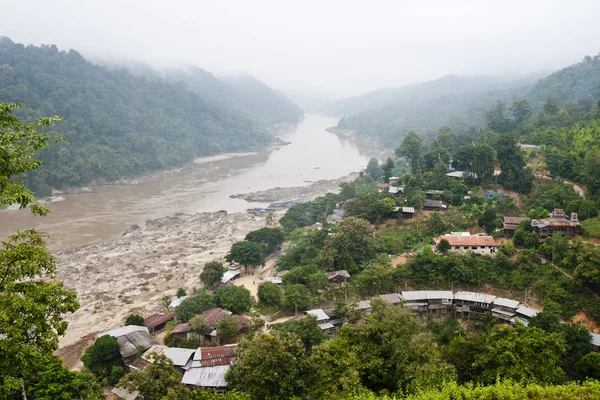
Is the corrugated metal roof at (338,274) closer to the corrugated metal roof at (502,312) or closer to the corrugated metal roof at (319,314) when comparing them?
the corrugated metal roof at (319,314)

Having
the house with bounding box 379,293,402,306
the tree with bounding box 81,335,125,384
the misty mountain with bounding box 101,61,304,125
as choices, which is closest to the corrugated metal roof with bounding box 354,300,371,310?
the house with bounding box 379,293,402,306

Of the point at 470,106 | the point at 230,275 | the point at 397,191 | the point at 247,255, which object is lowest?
the point at 230,275

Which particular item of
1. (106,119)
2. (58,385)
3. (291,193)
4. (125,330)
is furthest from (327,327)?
(106,119)

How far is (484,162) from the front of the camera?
30.2 metres

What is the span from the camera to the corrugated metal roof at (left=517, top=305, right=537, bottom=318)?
17.3 meters

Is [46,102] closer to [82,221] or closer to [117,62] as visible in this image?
[82,221]

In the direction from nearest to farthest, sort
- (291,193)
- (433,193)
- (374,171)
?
(433,193)
(291,193)
(374,171)

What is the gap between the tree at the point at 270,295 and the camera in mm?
20766

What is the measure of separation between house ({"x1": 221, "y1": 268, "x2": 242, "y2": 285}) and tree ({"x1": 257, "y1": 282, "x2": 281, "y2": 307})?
4.35 m

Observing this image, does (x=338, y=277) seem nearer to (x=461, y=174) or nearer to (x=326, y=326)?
(x=326, y=326)

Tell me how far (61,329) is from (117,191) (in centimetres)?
5087

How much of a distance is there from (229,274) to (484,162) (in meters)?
19.5

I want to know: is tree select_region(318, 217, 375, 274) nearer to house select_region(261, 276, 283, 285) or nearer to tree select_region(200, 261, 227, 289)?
house select_region(261, 276, 283, 285)

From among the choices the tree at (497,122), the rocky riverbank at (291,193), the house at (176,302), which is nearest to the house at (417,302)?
the house at (176,302)
